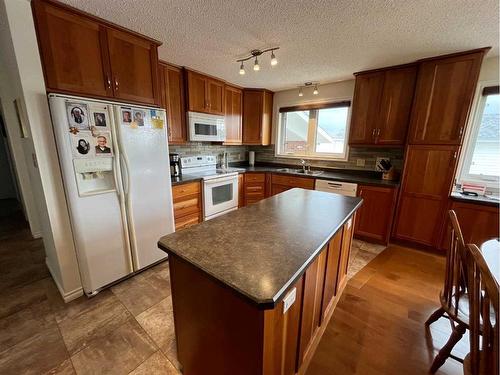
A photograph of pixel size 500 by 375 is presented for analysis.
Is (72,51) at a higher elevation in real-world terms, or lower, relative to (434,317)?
higher

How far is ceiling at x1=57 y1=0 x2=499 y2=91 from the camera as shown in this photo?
58.2 inches

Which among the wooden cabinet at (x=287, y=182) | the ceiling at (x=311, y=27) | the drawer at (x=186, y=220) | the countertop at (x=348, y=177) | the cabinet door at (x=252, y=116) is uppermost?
the ceiling at (x=311, y=27)

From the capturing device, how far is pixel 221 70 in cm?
283

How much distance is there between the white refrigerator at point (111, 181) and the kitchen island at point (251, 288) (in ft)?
3.60

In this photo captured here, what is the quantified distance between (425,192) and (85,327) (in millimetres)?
3661

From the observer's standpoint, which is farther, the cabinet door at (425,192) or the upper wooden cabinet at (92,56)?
the cabinet door at (425,192)

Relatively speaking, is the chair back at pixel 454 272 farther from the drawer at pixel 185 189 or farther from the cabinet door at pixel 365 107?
the drawer at pixel 185 189

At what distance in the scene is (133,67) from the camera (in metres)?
1.91

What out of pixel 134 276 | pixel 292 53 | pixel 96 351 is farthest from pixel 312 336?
pixel 292 53

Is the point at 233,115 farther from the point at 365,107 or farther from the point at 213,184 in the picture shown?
the point at 365,107

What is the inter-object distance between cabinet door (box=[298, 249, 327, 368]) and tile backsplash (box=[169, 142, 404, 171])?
2450 mm

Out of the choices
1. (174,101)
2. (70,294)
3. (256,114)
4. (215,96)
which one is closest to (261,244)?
(70,294)

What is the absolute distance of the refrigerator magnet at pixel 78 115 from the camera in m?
1.54

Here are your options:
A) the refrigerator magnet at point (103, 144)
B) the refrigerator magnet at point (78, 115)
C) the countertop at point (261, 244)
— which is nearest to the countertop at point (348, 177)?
the refrigerator magnet at point (103, 144)
